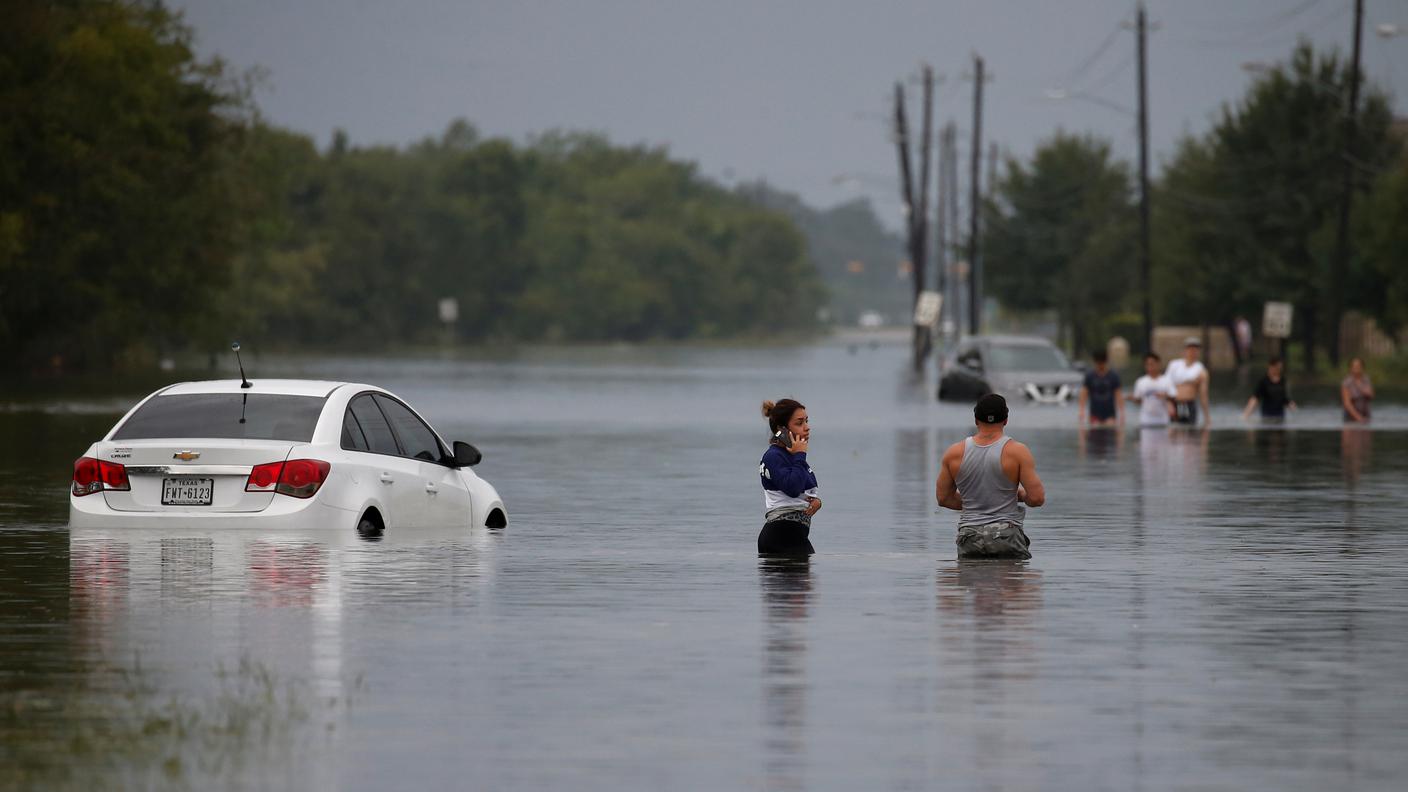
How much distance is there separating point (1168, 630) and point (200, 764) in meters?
6.23

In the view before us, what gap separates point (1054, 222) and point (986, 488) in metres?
107

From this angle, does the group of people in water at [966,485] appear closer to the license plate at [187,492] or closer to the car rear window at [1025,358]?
the license plate at [187,492]

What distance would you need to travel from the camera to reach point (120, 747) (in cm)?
1011

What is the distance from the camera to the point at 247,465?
17.3 meters

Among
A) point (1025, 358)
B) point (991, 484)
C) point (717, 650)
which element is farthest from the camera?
point (1025, 358)

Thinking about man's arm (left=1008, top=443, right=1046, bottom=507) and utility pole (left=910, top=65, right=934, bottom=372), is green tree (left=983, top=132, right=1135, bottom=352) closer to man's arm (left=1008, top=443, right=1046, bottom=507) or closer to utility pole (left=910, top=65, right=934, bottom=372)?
utility pole (left=910, top=65, right=934, bottom=372)

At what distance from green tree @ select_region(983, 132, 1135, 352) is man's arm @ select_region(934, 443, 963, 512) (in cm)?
9891

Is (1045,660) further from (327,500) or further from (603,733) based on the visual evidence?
(327,500)

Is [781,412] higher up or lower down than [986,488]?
higher up

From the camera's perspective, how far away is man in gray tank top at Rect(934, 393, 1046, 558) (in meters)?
16.8

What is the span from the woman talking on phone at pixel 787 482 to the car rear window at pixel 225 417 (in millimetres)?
3082

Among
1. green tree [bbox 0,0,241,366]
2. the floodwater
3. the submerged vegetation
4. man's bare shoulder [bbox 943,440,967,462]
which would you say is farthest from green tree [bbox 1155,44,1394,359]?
the submerged vegetation

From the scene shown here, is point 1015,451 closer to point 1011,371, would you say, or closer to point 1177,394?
point 1177,394

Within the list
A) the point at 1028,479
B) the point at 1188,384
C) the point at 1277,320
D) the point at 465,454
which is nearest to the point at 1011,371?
the point at 1188,384
